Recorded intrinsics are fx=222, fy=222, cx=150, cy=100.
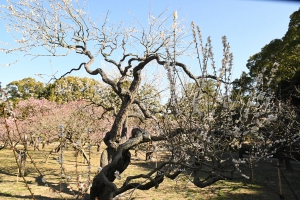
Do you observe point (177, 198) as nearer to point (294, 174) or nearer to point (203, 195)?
point (203, 195)

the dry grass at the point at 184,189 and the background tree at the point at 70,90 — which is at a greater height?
the background tree at the point at 70,90

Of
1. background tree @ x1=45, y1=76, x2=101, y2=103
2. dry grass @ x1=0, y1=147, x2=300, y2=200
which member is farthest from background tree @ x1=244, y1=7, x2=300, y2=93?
background tree @ x1=45, y1=76, x2=101, y2=103

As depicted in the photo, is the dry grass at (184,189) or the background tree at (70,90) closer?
the dry grass at (184,189)

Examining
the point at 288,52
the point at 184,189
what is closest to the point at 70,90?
the point at 184,189

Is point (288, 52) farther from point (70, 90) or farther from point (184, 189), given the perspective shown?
point (70, 90)

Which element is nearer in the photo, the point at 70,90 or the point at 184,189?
the point at 184,189

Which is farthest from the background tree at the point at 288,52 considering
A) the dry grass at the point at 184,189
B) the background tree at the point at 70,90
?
the background tree at the point at 70,90

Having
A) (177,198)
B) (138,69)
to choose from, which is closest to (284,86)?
(177,198)

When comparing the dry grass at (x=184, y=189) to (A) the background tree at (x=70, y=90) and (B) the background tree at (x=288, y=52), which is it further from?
(B) the background tree at (x=288, y=52)

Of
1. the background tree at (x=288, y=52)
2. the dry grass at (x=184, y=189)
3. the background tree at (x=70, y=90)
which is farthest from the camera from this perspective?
the background tree at (x=288, y=52)

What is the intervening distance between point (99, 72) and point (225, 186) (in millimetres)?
7025

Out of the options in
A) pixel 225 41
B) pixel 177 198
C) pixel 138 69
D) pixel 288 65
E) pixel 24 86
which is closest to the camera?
pixel 225 41

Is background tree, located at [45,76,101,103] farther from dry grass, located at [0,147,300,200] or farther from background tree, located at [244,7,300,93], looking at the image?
background tree, located at [244,7,300,93]

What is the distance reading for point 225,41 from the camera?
2.30 m
